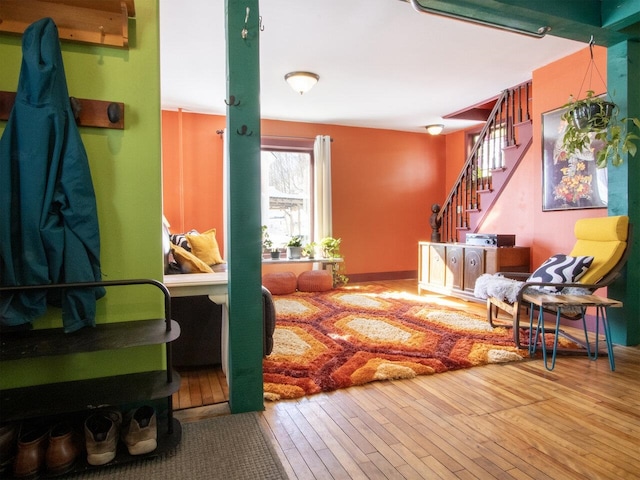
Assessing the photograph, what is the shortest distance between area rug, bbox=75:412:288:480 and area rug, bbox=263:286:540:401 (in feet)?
1.34

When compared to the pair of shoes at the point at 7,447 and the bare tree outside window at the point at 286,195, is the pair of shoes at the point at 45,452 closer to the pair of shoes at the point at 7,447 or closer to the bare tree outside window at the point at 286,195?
the pair of shoes at the point at 7,447

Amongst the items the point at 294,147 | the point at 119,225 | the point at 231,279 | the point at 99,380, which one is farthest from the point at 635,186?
the point at 294,147

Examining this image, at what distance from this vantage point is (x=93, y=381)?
1.74 metres

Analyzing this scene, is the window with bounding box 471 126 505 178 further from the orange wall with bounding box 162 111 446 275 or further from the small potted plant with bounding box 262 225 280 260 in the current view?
the small potted plant with bounding box 262 225 280 260

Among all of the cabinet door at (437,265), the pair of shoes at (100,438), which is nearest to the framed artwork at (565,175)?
the cabinet door at (437,265)

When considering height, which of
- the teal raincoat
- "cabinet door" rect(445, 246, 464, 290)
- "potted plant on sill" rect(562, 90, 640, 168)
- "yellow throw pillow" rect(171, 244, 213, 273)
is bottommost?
"cabinet door" rect(445, 246, 464, 290)

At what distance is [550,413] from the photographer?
198cm

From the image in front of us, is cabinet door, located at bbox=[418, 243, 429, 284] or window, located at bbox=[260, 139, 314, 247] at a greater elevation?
window, located at bbox=[260, 139, 314, 247]

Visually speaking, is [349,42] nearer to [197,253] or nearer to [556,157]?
[556,157]

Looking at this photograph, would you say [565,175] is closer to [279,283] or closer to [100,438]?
[279,283]

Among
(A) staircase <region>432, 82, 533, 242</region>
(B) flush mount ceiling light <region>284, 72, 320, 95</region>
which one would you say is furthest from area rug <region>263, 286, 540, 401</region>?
(B) flush mount ceiling light <region>284, 72, 320, 95</region>

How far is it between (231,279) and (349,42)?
2.53 meters

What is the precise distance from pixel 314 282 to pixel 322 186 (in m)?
1.51

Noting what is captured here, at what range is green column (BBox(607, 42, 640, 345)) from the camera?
3020mm
